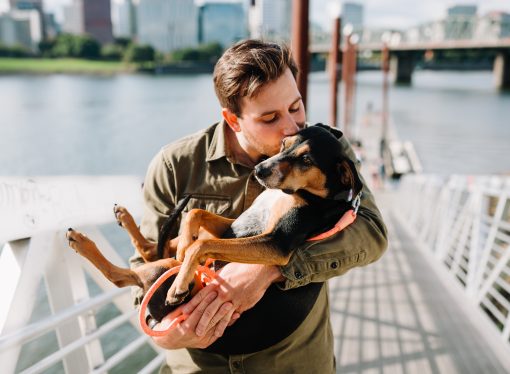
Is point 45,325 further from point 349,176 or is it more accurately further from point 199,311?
point 349,176

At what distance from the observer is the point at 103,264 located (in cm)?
160

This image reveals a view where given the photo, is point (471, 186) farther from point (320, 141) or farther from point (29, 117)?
point (29, 117)

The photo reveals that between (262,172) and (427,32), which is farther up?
(427,32)

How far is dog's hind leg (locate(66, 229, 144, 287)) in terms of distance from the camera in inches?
63.1

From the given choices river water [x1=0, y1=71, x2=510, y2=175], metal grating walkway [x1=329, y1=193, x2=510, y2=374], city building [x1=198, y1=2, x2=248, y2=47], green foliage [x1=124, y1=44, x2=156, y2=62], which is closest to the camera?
metal grating walkway [x1=329, y1=193, x2=510, y2=374]

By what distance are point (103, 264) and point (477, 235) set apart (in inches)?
168

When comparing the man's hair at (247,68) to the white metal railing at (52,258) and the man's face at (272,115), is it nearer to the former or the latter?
the man's face at (272,115)

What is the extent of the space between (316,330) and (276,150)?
68cm

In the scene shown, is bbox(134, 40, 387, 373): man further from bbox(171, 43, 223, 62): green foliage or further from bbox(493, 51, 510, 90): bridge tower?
bbox(171, 43, 223, 62): green foliage

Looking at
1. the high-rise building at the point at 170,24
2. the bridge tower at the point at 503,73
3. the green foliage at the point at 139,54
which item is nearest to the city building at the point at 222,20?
the green foliage at the point at 139,54

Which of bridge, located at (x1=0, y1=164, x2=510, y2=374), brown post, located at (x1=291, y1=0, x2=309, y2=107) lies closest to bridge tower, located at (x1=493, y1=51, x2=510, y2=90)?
bridge, located at (x1=0, y1=164, x2=510, y2=374)

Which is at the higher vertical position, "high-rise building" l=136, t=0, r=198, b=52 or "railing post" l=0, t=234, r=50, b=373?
"high-rise building" l=136, t=0, r=198, b=52

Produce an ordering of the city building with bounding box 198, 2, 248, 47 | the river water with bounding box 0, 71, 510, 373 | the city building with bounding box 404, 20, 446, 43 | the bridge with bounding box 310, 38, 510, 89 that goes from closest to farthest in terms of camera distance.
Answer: the river water with bounding box 0, 71, 510, 373
the bridge with bounding box 310, 38, 510, 89
the city building with bounding box 404, 20, 446, 43
the city building with bounding box 198, 2, 248, 47

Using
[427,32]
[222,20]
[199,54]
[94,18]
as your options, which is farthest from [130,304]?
[94,18]
